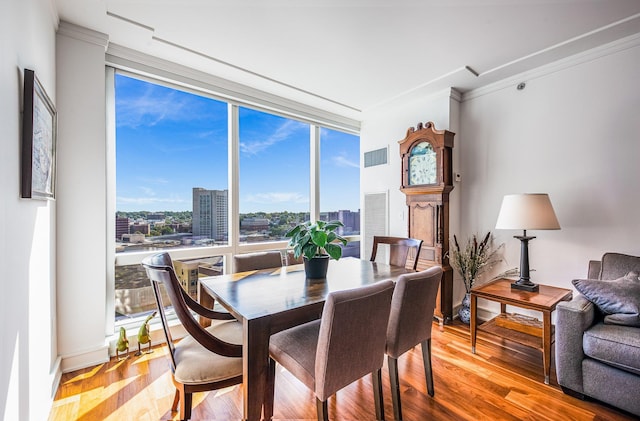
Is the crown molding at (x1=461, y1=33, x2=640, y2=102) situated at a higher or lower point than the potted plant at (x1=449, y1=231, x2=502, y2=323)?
higher

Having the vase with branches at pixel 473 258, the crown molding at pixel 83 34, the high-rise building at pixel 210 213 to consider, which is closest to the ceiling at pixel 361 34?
the crown molding at pixel 83 34

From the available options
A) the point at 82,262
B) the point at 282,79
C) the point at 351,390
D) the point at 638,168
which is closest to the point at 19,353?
the point at 82,262

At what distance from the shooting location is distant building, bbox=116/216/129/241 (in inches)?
99.8

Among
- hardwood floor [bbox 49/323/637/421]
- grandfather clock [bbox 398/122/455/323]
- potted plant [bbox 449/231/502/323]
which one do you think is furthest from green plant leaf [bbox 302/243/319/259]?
potted plant [bbox 449/231/502/323]

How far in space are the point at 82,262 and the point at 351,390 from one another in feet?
7.26

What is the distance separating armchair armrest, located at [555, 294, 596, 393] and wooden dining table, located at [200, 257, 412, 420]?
104cm

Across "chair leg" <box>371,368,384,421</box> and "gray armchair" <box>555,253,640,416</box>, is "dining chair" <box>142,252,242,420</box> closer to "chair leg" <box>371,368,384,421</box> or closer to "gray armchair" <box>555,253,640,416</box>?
"chair leg" <box>371,368,384,421</box>

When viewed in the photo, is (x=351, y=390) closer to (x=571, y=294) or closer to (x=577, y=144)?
(x=571, y=294)

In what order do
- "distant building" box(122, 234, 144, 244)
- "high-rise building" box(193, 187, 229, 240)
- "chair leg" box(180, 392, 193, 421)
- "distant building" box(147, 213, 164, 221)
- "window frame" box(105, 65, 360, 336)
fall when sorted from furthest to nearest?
"high-rise building" box(193, 187, 229, 240)
"distant building" box(147, 213, 164, 221)
"distant building" box(122, 234, 144, 244)
"window frame" box(105, 65, 360, 336)
"chair leg" box(180, 392, 193, 421)

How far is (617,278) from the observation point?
2.05 meters

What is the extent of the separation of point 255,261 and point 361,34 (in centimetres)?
202

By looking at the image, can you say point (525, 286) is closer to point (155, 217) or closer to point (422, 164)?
point (422, 164)

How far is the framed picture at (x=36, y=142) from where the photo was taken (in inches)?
51.4

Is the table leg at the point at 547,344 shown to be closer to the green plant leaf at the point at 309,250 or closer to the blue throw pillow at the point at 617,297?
the blue throw pillow at the point at 617,297
